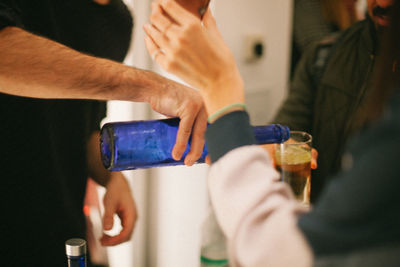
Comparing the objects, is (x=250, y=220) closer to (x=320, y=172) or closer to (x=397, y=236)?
(x=397, y=236)

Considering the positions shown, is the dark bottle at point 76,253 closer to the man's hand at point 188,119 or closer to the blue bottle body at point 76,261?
the blue bottle body at point 76,261

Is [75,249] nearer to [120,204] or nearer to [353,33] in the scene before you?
[120,204]

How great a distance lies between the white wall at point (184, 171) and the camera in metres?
1.37

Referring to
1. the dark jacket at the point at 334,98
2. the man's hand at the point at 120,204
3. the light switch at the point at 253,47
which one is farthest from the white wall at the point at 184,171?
the man's hand at the point at 120,204

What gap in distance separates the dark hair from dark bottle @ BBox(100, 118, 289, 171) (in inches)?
8.5

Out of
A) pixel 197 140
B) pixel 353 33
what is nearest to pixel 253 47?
pixel 353 33

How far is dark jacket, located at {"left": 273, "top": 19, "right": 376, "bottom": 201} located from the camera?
1.05 metres

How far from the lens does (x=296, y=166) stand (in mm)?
655

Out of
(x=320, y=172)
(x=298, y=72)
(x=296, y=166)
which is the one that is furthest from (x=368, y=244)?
(x=298, y=72)

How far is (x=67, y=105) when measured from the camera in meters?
0.85

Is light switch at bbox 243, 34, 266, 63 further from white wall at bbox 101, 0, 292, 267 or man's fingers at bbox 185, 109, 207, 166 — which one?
man's fingers at bbox 185, 109, 207, 166

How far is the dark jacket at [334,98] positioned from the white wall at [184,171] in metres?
0.36

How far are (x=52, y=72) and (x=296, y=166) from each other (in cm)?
45

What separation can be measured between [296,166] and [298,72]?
734 millimetres
